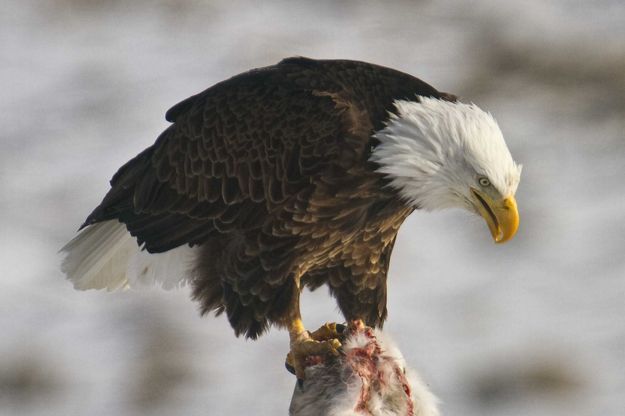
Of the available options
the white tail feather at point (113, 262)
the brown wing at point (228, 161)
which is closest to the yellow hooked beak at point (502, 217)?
the brown wing at point (228, 161)

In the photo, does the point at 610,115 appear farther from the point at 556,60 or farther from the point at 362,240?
the point at 362,240

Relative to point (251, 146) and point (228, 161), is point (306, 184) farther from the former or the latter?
point (228, 161)

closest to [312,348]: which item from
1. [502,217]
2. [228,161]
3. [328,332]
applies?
[328,332]

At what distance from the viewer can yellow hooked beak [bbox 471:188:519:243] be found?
6684 mm

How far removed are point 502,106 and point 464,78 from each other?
37 cm

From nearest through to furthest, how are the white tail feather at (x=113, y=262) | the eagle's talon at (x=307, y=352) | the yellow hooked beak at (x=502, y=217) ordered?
the eagle's talon at (x=307, y=352)
the yellow hooked beak at (x=502, y=217)
the white tail feather at (x=113, y=262)

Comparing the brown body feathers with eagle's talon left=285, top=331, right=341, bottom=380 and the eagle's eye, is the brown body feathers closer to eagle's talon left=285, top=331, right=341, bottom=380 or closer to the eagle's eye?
eagle's talon left=285, top=331, right=341, bottom=380

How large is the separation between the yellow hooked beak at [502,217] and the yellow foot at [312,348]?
2.17 ft

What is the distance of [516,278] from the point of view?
41.6ft

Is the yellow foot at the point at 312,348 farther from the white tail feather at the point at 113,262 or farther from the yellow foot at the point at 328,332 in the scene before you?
the white tail feather at the point at 113,262

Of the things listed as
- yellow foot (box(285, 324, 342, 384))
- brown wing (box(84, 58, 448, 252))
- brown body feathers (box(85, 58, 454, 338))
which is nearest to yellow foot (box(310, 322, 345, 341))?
yellow foot (box(285, 324, 342, 384))

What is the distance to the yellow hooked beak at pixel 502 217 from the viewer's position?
263 inches

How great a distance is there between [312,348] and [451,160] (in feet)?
2.88

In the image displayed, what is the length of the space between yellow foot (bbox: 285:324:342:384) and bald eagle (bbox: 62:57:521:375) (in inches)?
0.5
